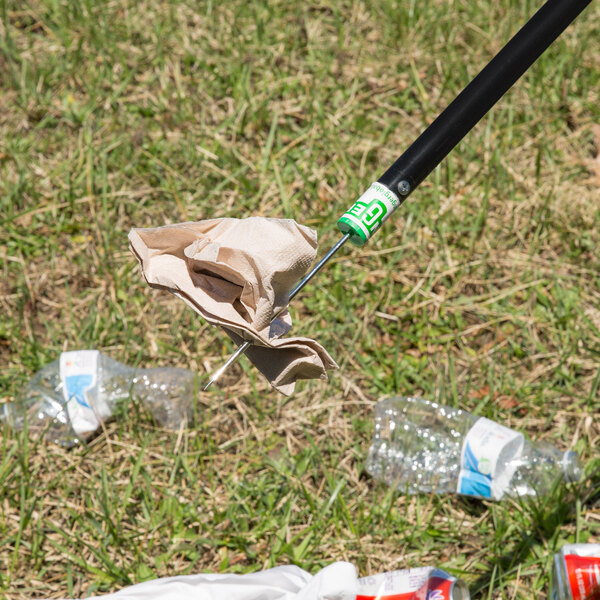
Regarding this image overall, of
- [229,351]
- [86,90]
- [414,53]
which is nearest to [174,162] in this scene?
[86,90]

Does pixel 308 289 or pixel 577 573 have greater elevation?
pixel 577 573

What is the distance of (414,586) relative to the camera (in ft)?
6.37

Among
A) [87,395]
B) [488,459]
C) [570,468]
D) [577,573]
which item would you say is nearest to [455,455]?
[488,459]

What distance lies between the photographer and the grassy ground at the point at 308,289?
228 cm

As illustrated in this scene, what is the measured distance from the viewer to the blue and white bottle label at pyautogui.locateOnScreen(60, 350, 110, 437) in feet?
8.30

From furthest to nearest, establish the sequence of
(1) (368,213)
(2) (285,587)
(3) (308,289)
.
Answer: (3) (308,289) < (2) (285,587) < (1) (368,213)

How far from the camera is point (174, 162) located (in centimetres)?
326

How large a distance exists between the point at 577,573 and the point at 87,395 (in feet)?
5.26

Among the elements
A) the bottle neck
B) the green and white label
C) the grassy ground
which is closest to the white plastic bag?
the grassy ground

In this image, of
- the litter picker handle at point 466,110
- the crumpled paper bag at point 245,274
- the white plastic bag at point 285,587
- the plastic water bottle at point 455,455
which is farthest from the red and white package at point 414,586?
the litter picker handle at point 466,110

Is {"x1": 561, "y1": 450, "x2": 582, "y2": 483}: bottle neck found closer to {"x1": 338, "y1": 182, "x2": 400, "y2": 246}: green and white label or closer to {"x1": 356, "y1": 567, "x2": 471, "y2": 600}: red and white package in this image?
{"x1": 356, "y1": 567, "x2": 471, "y2": 600}: red and white package

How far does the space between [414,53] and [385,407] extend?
6.11ft

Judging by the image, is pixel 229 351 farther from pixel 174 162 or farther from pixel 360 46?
pixel 360 46

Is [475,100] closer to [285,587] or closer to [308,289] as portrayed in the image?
[285,587]
